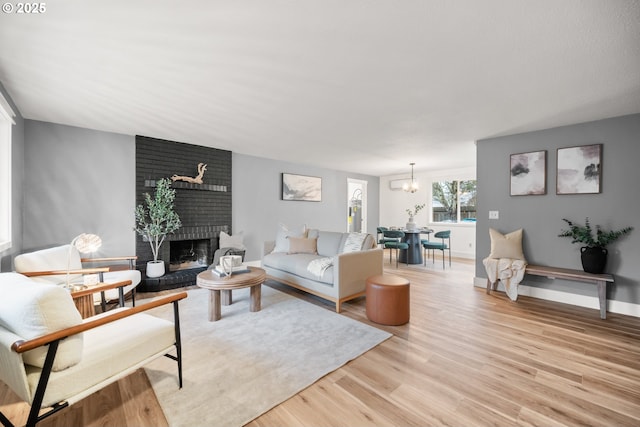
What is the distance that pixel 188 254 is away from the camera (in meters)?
5.01

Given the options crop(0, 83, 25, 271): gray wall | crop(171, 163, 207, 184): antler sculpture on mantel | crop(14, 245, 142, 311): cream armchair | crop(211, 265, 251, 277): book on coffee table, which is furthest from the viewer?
crop(171, 163, 207, 184): antler sculpture on mantel

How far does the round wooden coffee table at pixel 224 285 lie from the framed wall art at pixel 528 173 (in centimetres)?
393

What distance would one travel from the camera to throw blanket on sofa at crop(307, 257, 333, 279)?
3.41 meters

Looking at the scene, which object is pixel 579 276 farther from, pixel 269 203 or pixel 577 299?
pixel 269 203

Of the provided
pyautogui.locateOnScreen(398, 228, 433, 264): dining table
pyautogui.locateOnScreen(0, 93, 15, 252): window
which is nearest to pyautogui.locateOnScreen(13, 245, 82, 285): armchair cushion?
pyautogui.locateOnScreen(0, 93, 15, 252): window

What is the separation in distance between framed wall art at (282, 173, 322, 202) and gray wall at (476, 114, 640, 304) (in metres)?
3.87

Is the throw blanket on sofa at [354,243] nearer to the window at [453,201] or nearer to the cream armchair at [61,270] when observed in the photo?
the cream armchair at [61,270]

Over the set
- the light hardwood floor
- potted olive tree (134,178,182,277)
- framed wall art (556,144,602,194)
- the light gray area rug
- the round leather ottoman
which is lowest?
the light hardwood floor

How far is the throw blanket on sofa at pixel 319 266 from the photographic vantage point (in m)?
3.41

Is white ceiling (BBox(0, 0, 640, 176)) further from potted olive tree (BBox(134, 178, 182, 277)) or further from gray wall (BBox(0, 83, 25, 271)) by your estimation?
potted olive tree (BBox(134, 178, 182, 277))

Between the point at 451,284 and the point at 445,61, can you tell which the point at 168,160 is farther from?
the point at 451,284

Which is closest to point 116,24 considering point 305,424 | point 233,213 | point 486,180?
point 305,424

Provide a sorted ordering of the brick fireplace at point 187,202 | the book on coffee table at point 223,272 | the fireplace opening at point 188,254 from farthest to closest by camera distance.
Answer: the fireplace opening at point 188,254 < the brick fireplace at point 187,202 < the book on coffee table at point 223,272

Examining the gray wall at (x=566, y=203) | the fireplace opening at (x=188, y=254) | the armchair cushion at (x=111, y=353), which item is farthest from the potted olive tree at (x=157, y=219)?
the gray wall at (x=566, y=203)
